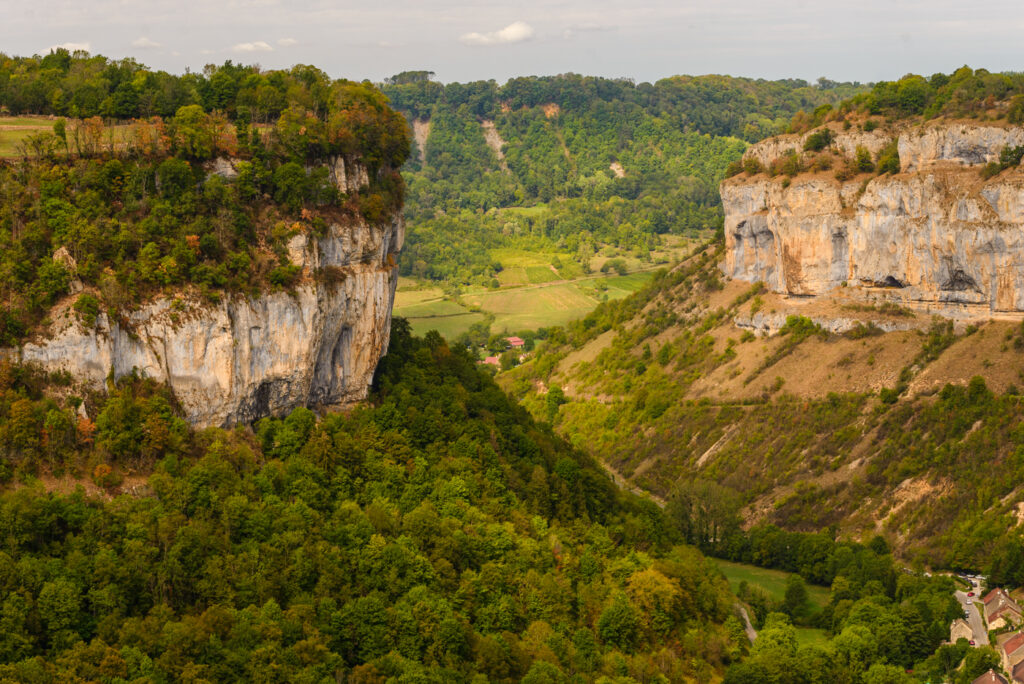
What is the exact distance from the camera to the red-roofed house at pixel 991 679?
53.0 metres

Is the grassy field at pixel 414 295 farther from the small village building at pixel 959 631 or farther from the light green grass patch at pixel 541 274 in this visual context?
the small village building at pixel 959 631

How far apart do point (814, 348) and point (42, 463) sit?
60.1 metres

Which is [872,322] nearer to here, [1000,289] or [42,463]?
[1000,289]

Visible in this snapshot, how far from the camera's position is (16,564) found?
38.5m

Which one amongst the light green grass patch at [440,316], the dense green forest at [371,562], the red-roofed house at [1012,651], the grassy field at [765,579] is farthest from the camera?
the light green grass patch at [440,316]

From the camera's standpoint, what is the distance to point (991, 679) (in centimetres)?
5306

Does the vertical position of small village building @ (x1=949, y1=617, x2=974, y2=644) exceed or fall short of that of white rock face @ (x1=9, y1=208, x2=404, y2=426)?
it falls short

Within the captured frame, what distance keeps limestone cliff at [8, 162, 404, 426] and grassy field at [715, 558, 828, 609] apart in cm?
2575

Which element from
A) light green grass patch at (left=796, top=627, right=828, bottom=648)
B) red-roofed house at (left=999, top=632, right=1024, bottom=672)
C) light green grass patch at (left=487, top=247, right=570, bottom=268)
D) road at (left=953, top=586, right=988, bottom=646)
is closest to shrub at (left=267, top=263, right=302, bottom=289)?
light green grass patch at (left=796, top=627, right=828, bottom=648)

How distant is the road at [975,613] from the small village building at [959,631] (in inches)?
11.9

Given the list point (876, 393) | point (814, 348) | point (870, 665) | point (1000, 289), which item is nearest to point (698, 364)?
point (814, 348)

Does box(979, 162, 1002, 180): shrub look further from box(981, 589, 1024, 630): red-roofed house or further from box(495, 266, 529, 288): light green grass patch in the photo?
box(495, 266, 529, 288): light green grass patch

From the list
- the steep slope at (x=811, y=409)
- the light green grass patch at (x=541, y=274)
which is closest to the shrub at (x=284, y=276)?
the steep slope at (x=811, y=409)

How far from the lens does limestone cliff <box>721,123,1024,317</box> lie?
8031 centimetres
